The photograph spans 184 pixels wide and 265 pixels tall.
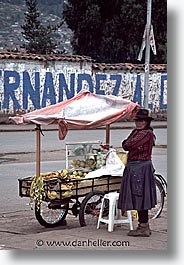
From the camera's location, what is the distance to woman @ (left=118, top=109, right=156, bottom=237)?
23.2 feet

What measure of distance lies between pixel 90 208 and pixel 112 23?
7.42 meters

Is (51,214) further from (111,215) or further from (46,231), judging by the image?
(111,215)

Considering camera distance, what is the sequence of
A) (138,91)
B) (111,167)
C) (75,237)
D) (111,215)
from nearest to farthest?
(75,237) → (111,215) → (111,167) → (138,91)

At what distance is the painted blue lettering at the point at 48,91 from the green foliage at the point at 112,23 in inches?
195

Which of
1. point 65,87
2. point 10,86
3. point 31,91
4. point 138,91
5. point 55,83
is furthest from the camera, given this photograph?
point 138,91

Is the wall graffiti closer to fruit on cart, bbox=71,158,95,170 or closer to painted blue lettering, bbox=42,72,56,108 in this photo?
painted blue lettering, bbox=42,72,56,108

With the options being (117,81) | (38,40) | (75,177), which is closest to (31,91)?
(117,81)

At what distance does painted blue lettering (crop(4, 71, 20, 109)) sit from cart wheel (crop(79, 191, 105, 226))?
1498 cm

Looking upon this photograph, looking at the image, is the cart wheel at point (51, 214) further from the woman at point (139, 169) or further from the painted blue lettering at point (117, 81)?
the painted blue lettering at point (117, 81)

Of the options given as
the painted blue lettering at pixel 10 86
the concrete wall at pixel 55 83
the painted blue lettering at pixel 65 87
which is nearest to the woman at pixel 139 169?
the concrete wall at pixel 55 83

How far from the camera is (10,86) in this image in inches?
924

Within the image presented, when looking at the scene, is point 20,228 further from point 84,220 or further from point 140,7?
point 140,7

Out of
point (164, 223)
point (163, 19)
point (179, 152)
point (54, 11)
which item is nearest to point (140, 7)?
point (163, 19)

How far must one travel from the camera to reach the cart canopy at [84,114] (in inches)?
294
